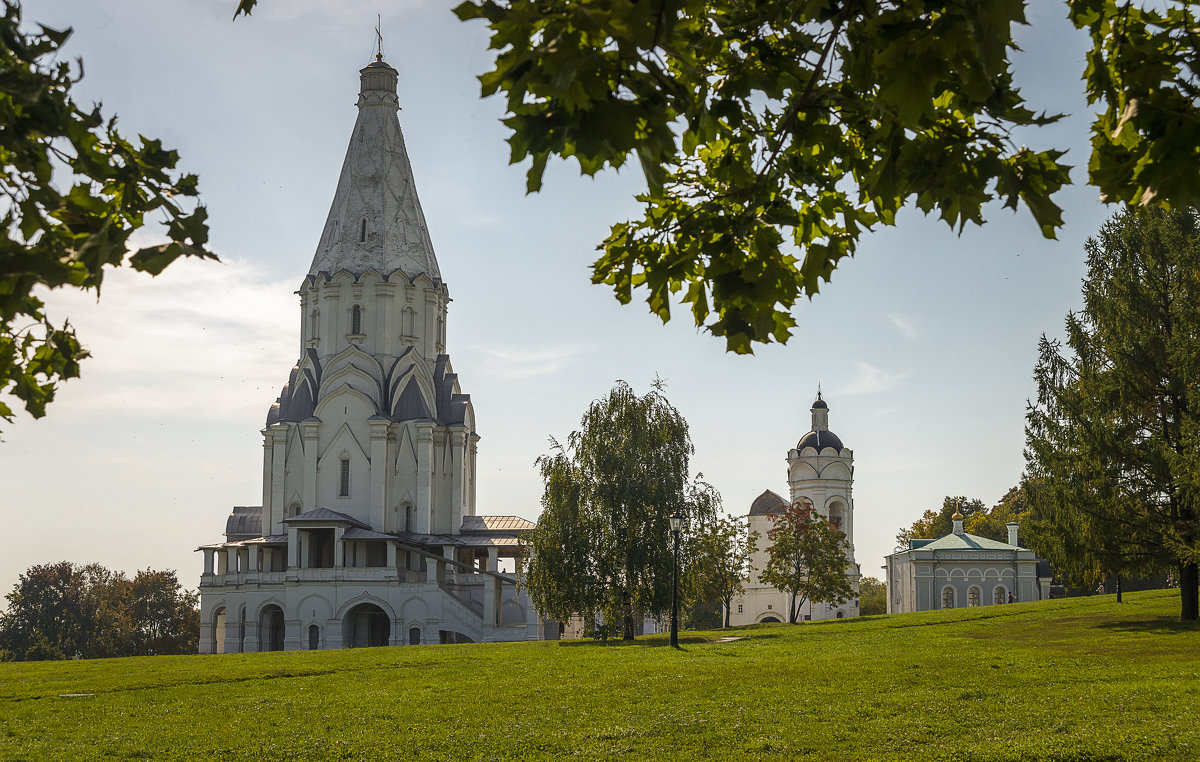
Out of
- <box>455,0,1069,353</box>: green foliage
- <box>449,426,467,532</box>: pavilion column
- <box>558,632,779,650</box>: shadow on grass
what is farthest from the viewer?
<box>449,426,467,532</box>: pavilion column

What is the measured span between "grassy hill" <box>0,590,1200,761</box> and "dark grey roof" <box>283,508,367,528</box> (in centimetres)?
2530

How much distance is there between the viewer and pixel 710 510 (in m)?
34.3

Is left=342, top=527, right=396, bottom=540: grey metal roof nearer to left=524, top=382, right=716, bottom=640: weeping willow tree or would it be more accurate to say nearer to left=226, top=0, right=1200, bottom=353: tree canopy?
left=524, top=382, right=716, bottom=640: weeping willow tree

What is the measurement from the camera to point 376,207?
56.0m

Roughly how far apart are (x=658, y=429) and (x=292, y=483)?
26860 millimetres

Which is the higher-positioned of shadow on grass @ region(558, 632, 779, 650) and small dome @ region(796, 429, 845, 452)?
small dome @ region(796, 429, 845, 452)

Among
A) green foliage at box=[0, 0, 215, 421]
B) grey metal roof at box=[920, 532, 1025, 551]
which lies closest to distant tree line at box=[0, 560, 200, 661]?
grey metal roof at box=[920, 532, 1025, 551]

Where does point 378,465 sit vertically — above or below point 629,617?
above

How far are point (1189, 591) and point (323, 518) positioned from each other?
36.2m

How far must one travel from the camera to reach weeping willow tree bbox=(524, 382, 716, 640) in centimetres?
3244

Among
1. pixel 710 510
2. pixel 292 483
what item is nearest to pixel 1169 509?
pixel 710 510

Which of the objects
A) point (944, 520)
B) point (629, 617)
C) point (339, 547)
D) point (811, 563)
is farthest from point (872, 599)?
point (629, 617)

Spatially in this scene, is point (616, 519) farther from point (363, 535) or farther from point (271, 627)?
point (271, 627)

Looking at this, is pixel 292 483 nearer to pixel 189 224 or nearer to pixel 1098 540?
pixel 1098 540
